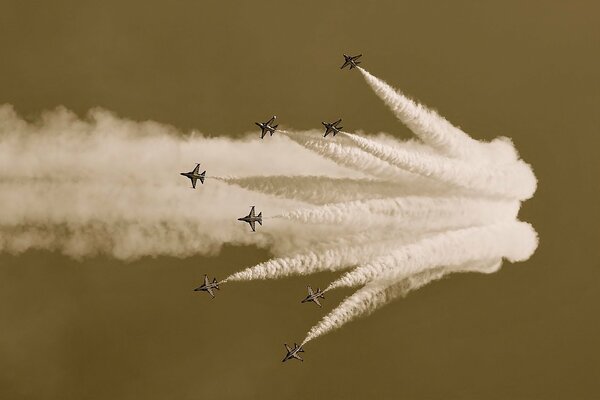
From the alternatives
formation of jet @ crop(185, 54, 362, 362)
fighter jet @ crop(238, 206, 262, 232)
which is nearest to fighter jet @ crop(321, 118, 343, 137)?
formation of jet @ crop(185, 54, 362, 362)

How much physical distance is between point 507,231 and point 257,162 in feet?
62.6

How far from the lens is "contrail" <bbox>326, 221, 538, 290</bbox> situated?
4991cm

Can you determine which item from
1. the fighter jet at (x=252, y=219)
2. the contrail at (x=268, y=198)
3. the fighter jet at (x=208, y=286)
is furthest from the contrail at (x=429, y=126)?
the fighter jet at (x=208, y=286)

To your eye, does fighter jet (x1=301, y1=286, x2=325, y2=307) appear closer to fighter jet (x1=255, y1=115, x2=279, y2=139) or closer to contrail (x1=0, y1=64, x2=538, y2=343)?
contrail (x1=0, y1=64, x2=538, y2=343)

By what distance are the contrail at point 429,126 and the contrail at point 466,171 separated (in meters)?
1.01

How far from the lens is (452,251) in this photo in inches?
2080

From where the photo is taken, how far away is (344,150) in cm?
4991

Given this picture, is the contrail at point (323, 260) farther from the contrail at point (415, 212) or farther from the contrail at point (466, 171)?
the contrail at point (466, 171)

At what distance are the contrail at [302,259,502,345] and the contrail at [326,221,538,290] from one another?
1105 millimetres

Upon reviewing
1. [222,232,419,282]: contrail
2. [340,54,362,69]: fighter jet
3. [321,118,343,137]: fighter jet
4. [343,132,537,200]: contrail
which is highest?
[340,54,362,69]: fighter jet

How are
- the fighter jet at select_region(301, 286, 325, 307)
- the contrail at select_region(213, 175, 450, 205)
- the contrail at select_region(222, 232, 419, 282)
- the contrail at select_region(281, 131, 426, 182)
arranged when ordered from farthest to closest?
the fighter jet at select_region(301, 286, 325, 307), the contrail at select_region(213, 175, 450, 205), the contrail at select_region(281, 131, 426, 182), the contrail at select_region(222, 232, 419, 282)

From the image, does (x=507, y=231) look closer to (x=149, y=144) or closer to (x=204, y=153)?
(x=204, y=153)

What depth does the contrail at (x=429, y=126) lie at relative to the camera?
170 ft

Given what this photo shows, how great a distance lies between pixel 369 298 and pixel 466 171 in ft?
37.7
